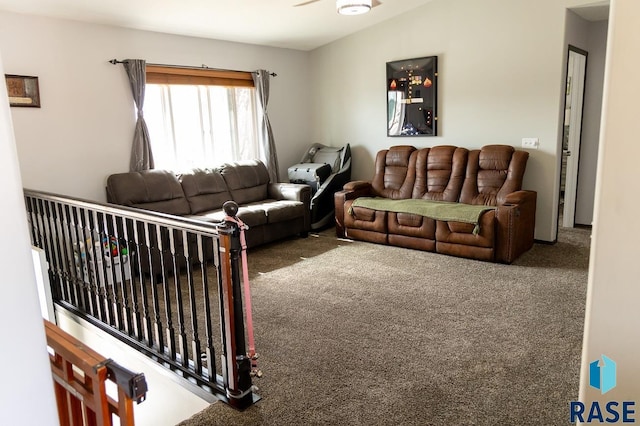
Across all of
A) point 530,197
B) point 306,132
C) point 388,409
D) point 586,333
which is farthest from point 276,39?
point 586,333

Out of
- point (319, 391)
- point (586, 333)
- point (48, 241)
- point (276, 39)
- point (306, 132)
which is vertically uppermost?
point (276, 39)

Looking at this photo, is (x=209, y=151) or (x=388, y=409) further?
(x=209, y=151)

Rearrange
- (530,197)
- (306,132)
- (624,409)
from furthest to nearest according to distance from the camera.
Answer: (306,132) < (530,197) < (624,409)

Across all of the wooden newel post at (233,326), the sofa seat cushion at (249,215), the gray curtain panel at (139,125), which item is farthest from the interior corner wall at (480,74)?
the wooden newel post at (233,326)

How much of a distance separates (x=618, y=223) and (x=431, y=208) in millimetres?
3730

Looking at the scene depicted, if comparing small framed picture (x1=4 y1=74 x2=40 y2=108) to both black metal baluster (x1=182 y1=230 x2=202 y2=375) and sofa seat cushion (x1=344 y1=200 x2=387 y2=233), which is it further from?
sofa seat cushion (x1=344 y1=200 x2=387 y2=233)

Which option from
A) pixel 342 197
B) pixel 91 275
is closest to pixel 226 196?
pixel 342 197

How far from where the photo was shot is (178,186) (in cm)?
505

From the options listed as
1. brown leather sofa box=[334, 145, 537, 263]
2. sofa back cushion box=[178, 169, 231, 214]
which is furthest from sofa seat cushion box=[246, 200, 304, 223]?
brown leather sofa box=[334, 145, 537, 263]

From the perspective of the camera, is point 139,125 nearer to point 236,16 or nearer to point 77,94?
point 77,94

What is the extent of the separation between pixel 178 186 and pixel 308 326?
254 cm

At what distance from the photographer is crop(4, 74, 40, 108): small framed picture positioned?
4.08 m

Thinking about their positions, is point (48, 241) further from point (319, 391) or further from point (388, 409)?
point (388, 409)

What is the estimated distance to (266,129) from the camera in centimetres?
627
